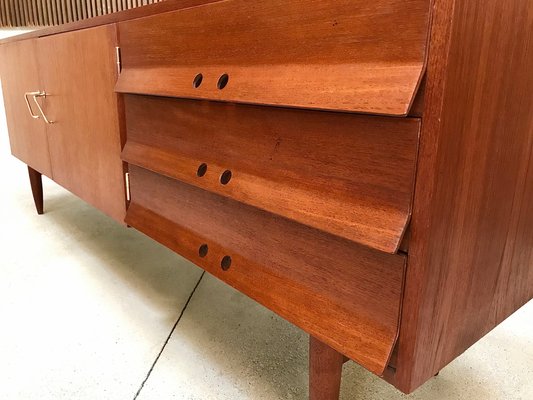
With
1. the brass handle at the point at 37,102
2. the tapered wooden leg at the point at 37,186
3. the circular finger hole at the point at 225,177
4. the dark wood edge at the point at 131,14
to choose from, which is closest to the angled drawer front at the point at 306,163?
the circular finger hole at the point at 225,177

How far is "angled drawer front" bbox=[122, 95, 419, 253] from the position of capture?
0.39 meters

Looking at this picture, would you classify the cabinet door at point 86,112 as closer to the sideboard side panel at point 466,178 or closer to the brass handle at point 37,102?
the brass handle at point 37,102

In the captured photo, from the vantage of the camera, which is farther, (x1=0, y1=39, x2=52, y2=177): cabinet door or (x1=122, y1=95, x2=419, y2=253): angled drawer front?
(x1=0, y1=39, x2=52, y2=177): cabinet door

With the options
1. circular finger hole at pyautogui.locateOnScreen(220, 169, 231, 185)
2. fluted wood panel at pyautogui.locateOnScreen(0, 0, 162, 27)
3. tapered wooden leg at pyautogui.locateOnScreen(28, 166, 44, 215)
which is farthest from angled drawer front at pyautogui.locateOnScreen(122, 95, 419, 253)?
fluted wood panel at pyautogui.locateOnScreen(0, 0, 162, 27)

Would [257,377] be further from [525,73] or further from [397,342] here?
[525,73]

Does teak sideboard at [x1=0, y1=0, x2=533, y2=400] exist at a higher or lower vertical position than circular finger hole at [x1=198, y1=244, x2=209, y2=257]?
higher

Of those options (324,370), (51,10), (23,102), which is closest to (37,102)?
(23,102)

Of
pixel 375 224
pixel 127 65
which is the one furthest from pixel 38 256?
pixel 375 224

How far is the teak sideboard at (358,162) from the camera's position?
1.20 ft

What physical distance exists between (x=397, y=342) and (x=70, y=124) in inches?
33.6

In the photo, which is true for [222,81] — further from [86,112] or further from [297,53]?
[86,112]

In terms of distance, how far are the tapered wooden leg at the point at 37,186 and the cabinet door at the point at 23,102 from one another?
0.09 meters

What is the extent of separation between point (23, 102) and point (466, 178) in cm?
126

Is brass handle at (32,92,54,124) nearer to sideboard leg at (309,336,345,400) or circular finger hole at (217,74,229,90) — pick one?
circular finger hole at (217,74,229,90)
